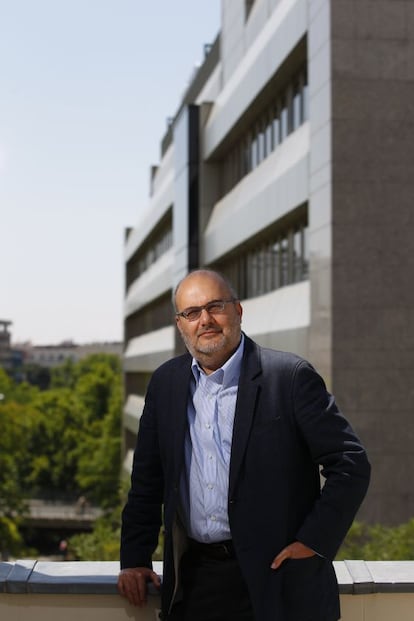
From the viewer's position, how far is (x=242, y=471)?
12.3ft

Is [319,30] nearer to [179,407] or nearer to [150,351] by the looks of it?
[179,407]

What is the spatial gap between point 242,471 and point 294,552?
35 centimetres

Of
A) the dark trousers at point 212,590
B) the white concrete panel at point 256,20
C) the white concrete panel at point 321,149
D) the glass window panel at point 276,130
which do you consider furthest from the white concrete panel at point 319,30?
the dark trousers at point 212,590

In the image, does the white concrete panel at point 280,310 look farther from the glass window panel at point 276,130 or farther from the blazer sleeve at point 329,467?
the blazer sleeve at point 329,467

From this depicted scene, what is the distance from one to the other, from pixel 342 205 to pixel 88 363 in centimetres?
11008

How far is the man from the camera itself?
145 inches

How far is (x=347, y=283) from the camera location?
18.8 metres

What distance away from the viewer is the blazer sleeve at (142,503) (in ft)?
13.6

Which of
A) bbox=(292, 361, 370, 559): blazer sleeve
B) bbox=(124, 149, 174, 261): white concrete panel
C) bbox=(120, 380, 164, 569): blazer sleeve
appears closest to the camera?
bbox=(292, 361, 370, 559): blazer sleeve

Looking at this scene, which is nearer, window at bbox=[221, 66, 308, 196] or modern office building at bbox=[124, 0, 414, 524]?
modern office building at bbox=[124, 0, 414, 524]

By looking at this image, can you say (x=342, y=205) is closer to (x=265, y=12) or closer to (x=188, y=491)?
(x=265, y=12)

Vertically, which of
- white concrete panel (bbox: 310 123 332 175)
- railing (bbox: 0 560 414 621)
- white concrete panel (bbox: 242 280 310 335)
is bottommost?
railing (bbox: 0 560 414 621)

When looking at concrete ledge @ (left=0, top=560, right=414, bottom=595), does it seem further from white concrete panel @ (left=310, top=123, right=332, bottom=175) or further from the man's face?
white concrete panel @ (left=310, top=123, right=332, bottom=175)

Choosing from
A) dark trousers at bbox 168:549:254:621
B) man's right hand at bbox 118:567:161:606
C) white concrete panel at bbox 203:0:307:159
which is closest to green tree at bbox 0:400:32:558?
white concrete panel at bbox 203:0:307:159
